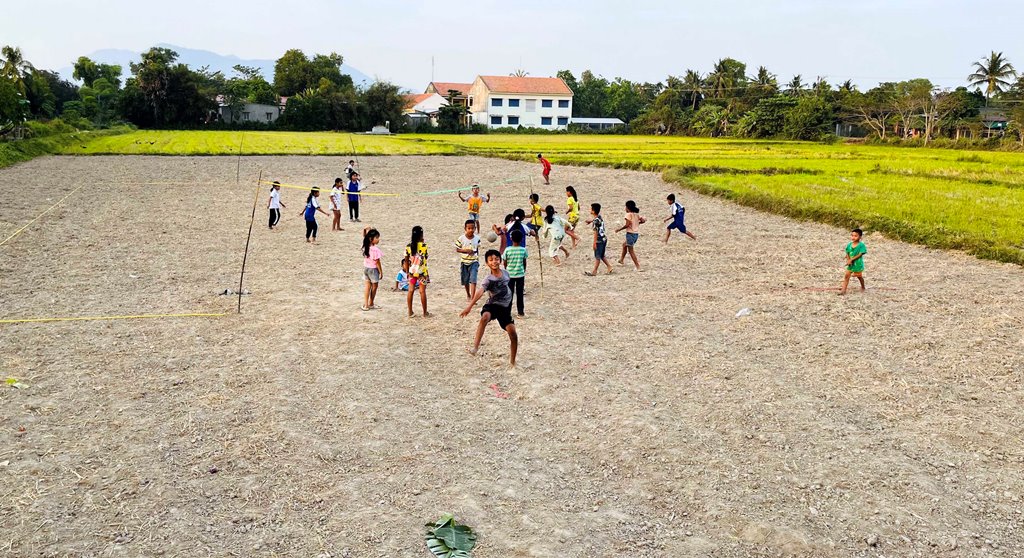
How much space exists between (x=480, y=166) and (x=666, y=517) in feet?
128

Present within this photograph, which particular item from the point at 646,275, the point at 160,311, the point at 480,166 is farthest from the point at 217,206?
the point at 480,166

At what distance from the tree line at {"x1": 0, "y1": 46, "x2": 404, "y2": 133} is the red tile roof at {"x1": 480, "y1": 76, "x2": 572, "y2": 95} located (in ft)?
51.4

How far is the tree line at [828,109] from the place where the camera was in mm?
68188

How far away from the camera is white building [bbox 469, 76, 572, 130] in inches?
3858

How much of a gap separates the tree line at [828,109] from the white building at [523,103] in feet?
36.7

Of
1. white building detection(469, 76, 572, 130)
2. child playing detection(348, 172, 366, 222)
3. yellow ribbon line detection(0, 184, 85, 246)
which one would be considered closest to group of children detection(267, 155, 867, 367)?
child playing detection(348, 172, 366, 222)

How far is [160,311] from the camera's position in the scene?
1312 cm

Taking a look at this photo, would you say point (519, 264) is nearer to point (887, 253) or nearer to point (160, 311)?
point (160, 311)

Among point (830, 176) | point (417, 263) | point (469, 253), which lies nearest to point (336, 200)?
point (469, 253)

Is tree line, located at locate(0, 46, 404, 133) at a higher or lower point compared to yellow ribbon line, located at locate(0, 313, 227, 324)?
higher

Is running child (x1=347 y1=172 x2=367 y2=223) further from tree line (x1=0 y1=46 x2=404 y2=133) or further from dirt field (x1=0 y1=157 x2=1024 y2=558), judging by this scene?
tree line (x1=0 y1=46 x2=404 y2=133)

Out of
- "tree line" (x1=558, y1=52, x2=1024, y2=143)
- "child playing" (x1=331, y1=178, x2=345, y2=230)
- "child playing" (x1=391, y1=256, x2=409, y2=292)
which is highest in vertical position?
"tree line" (x1=558, y1=52, x2=1024, y2=143)

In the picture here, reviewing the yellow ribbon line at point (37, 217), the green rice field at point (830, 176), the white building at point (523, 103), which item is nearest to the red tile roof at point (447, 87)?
the white building at point (523, 103)

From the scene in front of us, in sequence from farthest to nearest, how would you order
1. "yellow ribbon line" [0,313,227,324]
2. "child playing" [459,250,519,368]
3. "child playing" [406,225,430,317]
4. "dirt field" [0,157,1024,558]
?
"child playing" [406,225,430,317], "yellow ribbon line" [0,313,227,324], "child playing" [459,250,519,368], "dirt field" [0,157,1024,558]
